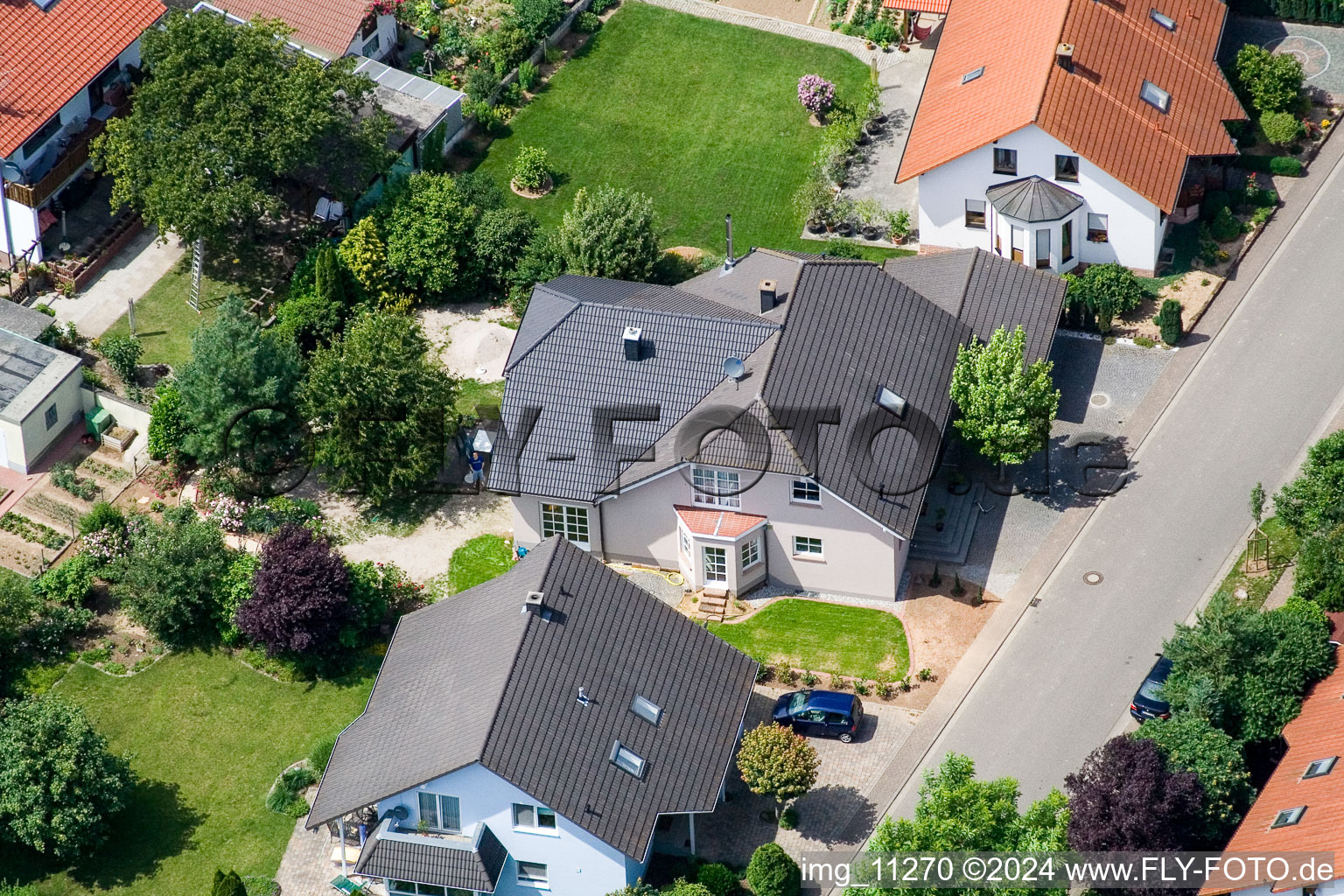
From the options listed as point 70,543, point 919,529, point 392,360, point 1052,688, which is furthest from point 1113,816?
point 70,543

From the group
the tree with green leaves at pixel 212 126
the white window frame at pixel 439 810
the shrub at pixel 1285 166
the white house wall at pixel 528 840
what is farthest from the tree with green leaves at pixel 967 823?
the tree with green leaves at pixel 212 126

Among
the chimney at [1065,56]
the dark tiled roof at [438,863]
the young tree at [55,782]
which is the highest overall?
the chimney at [1065,56]

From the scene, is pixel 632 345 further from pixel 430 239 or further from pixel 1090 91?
pixel 1090 91

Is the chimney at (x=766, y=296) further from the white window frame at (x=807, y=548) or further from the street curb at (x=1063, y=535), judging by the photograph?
the street curb at (x=1063, y=535)

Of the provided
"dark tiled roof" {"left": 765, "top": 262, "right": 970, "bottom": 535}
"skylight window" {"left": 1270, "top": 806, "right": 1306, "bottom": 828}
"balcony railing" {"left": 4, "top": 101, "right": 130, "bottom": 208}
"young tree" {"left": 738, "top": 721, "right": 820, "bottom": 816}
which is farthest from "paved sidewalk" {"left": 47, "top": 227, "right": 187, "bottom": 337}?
"skylight window" {"left": 1270, "top": 806, "right": 1306, "bottom": 828}

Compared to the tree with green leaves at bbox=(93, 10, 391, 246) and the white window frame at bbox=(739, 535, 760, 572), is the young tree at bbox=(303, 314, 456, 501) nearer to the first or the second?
the tree with green leaves at bbox=(93, 10, 391, 246)
